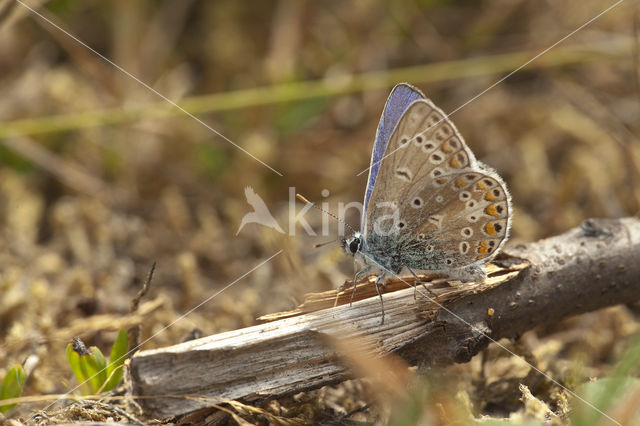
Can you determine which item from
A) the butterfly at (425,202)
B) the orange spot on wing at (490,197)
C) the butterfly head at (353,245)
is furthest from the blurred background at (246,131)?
the orange spot on wing at (490,197)

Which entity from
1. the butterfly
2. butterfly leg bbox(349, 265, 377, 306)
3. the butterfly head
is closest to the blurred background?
the butterfly head

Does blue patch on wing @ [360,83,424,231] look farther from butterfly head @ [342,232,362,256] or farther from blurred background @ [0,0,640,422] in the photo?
blurred background @ [0,0,640,422]

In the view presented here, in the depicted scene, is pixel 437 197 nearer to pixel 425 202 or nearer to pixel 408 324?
pixel 425 202

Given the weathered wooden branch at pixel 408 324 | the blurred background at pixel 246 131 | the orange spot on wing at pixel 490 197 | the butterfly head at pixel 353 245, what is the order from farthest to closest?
1. the blurred background at pixel 246 131
2. the butterfly head at pixel 353 245
3. the orange spot on wing at pixel 490 197
4. the weathered wooden branch at pixel 408 324

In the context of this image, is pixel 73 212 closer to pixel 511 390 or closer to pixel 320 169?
pixel 320 169

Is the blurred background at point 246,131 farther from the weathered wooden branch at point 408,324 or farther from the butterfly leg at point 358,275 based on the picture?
the weathered wooden branch at point 408,324

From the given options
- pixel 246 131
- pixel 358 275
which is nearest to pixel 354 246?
pixel 358 275
